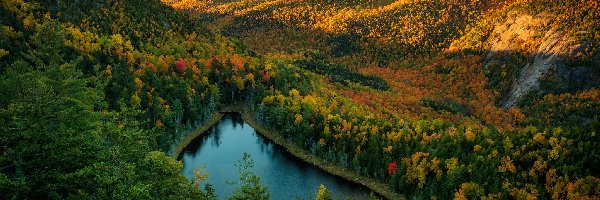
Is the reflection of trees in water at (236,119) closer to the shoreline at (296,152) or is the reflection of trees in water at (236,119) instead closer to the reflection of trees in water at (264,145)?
the shoreline at (296,152)

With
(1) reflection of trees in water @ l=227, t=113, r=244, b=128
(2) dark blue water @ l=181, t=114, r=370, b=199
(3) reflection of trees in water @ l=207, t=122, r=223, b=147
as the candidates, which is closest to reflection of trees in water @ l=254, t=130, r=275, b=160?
(2) dark blue water @ l=181, t=114, r=370, b=199

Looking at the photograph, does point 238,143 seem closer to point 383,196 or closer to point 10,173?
point 383,196

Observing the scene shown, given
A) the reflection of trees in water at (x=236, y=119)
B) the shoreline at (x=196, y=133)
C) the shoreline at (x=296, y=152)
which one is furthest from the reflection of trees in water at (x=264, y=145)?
the shoreline at (x=196, y=133)

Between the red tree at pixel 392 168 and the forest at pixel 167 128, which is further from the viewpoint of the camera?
the red tree at pixel 392 168

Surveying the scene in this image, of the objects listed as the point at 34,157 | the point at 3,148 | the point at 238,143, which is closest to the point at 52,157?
the point at 34,157

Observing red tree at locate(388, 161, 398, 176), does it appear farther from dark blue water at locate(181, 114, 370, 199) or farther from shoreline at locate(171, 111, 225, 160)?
shoreline at locate(171, 111, 225, 160)

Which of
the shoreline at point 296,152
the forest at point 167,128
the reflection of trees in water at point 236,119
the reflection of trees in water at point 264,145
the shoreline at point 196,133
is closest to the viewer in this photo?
the forest at point 167,128

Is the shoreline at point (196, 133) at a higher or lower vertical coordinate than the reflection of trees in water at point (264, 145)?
higher
